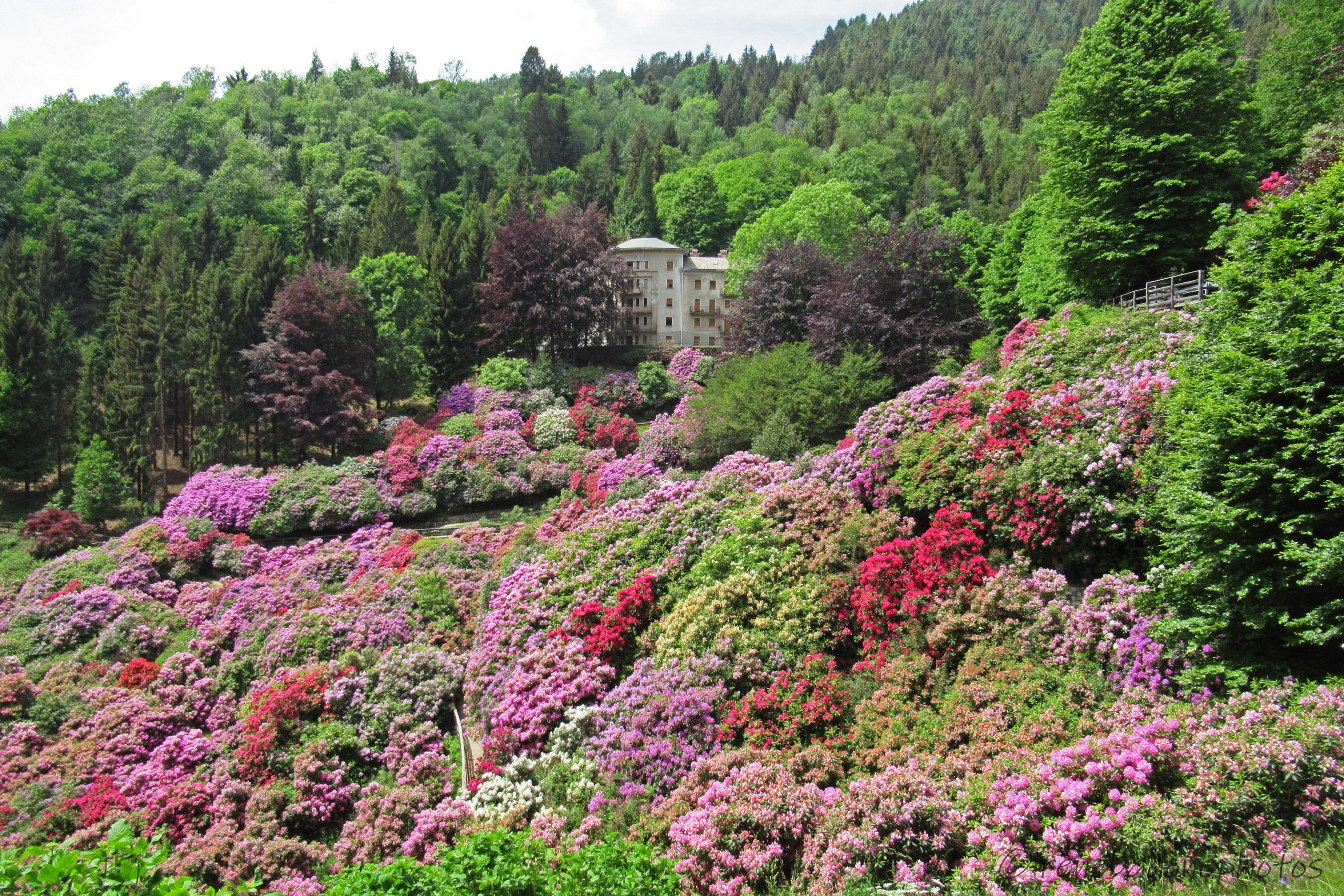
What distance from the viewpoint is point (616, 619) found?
491 inches

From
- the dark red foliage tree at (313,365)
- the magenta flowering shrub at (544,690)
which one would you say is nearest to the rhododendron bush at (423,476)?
the dark red foliage tree at (313,365)

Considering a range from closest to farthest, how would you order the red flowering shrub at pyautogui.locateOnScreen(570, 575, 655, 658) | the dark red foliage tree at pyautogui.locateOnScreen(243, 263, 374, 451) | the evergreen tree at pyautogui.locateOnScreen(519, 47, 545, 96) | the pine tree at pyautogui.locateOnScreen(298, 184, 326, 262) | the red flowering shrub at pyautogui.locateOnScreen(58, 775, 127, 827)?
the red flowering shrub at pyautogui.locateOnScreen(58, 775, 127, 827), the red flowering shrub at pyautogui.locateOnScreen(570, 575, 655, 658), the dark red foliage tree at pyautogui.locateOnScreen(243, 263, 374, 451), the pine tree at pyautogui.locateOnScreen(298, 184, 326, 262), the evergreen tree at pyautogui.locateOnScreen(519, 47, 545, 96)

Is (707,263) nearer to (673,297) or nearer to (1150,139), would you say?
(673,297)

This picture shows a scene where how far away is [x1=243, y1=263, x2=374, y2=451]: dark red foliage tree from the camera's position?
96.1 ft

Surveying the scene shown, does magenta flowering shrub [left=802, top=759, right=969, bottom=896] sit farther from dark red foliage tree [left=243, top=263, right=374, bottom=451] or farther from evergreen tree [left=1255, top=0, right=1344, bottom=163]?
dark red foliage tree [left=243, top=263, right=374, bottom=451]

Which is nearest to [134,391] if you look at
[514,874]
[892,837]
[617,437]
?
[617,437]

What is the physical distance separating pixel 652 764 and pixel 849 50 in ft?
580

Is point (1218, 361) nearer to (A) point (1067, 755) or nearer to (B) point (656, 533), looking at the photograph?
(A) point (1067, 755)

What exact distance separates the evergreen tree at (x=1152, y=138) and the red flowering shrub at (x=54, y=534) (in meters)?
31.4

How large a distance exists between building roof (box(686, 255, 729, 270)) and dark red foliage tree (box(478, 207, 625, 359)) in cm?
1163

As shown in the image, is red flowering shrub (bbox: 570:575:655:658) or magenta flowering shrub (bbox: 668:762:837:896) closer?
magenta flowering shrub (bbox: 668:762:837:896)

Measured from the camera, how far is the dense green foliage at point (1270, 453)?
7023mm

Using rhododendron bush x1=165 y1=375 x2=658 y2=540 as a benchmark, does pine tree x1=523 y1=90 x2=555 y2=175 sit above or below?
above

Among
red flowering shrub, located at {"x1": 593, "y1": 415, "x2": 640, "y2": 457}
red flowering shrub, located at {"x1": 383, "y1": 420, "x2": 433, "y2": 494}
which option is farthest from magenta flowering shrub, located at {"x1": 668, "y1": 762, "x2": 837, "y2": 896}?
red flowering shrub, located at {"x1": 593, "y1": 415, "x2": 640, "y2": 457}
